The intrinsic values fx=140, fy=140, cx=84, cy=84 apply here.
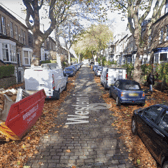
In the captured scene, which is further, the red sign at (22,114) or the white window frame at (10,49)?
the white window frame at (10,49)

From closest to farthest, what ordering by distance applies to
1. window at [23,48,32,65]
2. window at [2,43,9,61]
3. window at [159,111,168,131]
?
window at [159,111,168,131], window at [2,43,9,61], window at [23,48,32,65]

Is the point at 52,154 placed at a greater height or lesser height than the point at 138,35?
lesser

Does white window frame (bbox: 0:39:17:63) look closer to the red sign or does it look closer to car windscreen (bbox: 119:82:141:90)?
the red sign

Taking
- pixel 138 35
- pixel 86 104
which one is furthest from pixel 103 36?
pixel 86 104

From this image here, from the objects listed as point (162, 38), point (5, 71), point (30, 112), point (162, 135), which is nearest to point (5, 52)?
point (5, 71)

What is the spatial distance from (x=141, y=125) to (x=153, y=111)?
0.64 meters

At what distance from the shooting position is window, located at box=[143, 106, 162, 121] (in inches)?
164

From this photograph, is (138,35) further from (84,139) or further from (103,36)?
(103,36)

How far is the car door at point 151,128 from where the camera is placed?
12.0ft

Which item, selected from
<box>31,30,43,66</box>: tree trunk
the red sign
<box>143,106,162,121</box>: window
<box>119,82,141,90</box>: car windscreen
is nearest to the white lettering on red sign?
the red sign

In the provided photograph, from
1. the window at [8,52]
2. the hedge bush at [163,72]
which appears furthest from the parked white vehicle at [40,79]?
the window at [8,52]

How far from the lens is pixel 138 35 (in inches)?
499

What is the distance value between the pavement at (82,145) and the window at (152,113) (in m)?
1.35

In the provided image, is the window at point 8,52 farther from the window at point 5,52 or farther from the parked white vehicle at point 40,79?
the parked white vehicle at point 40,79
